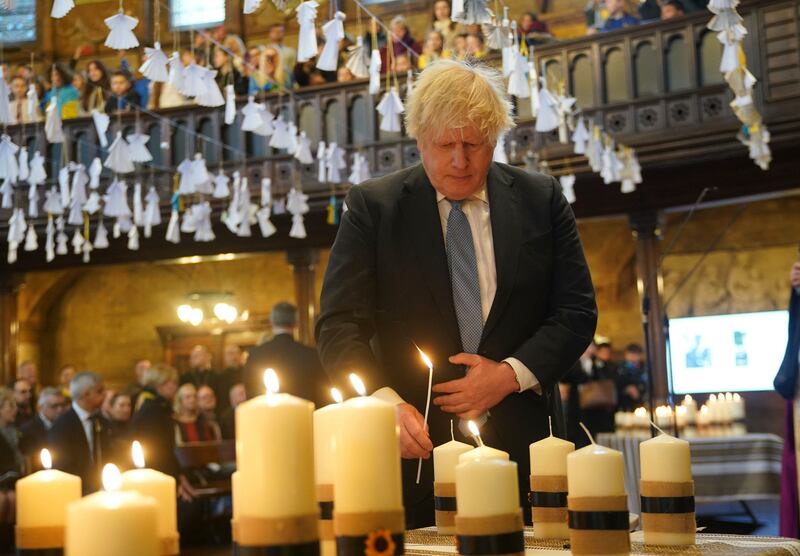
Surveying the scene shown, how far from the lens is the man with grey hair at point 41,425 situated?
796 cm

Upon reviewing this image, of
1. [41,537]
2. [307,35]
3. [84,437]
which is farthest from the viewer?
[84,437]

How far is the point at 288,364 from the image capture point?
7.27 meters

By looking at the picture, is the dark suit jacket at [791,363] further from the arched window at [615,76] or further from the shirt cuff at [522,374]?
the arched window at [615,76]

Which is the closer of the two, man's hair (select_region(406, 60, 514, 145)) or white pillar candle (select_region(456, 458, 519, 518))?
white pillar candle (select_region(456, 458, 519, 518))

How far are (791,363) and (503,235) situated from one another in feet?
11.0

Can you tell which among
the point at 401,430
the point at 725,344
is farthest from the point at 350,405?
the point at 725,344

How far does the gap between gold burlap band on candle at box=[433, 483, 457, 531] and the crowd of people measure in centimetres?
481

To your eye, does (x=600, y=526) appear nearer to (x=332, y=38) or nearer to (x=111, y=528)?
(x=111, y=528)

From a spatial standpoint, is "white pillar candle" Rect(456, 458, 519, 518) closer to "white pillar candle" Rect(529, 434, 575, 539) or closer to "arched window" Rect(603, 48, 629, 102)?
"white pillar candle" Rect(529, 434, 575, 539)

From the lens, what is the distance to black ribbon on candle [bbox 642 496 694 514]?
1678 millimetres

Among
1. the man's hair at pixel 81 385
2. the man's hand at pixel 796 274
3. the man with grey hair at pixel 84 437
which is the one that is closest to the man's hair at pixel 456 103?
the man's hand at pixel 796 274

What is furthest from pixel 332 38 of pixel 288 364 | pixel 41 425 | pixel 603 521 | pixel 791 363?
pixel 603 521

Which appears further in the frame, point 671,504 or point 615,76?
point 615,76

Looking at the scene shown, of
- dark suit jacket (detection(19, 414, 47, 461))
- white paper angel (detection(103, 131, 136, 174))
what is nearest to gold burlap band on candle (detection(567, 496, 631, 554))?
dark suit jacket (detection(19, 414, 47, 461))
